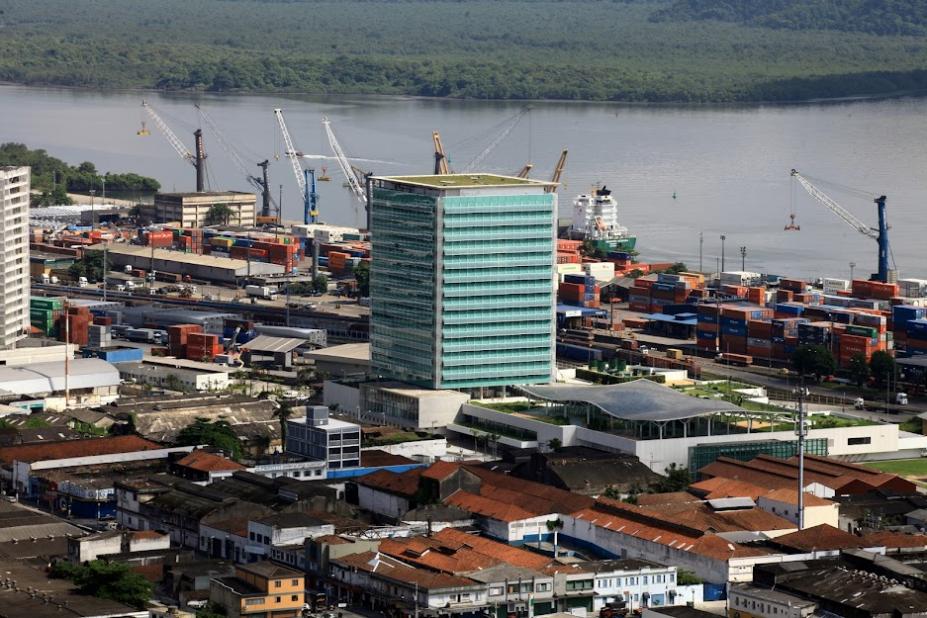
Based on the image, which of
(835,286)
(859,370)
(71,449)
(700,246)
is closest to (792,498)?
(71,449)

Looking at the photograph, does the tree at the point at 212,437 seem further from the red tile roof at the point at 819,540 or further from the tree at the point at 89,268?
the tree at the point at 89,268

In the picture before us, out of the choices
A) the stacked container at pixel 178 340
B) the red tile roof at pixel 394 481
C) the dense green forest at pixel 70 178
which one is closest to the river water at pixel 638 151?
the dense green forest at pixel 70 178

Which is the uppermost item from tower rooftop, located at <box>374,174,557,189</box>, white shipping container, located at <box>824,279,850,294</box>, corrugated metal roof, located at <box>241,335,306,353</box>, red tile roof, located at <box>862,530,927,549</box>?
tower rooftop, located at <box>374,174,557,189</box>

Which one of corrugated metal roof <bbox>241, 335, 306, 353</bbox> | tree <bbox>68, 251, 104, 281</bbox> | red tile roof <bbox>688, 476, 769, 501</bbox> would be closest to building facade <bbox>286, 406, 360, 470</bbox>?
red tile roof <bbox>688, 476, 769, 501</bbox>

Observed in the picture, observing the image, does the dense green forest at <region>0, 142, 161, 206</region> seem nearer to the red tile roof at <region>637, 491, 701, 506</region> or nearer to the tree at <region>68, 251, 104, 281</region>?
the tree at <region>68, 251, 104, 281</region>

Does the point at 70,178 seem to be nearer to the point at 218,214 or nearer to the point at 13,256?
the point at 218,214

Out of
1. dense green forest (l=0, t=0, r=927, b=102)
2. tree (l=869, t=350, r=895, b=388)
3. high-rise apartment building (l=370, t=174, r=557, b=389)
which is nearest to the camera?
high-rise apartment building (l=370, t=174, r=557, b=389)
